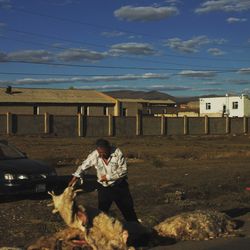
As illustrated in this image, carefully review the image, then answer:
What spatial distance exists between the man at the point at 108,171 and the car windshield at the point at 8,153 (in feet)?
16.4

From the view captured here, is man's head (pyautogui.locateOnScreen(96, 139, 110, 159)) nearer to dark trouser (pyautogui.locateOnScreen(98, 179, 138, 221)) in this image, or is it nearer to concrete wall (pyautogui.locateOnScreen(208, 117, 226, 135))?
dark trouser (pyautogui.locateOnScreen(98, 179, 138, 221))

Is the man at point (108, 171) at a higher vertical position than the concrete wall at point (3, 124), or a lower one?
lower

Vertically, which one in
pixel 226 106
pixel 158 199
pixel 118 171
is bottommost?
pixel 158 199

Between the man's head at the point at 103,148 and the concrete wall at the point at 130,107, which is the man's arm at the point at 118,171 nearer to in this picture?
the man's head at the point at 103,148

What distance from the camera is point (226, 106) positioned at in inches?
3952

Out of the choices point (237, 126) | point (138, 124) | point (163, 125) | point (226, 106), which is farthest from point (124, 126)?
point (226, 106)

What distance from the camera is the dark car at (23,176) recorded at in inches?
494

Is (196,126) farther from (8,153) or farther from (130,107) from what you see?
(8,153)

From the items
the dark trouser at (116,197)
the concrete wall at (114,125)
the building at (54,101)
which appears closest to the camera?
the dark trouser at (116,197)

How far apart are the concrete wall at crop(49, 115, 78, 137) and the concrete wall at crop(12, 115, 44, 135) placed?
1.34 m

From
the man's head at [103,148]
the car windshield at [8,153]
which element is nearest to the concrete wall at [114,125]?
the car windshield at [8,153]

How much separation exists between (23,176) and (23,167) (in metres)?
0.30

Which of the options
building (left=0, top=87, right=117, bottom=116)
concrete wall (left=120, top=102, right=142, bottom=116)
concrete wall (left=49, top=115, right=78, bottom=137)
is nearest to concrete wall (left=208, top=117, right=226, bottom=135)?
concrete wall (left=49, top=115, right=78, bottom=137)

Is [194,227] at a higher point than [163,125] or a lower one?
lower
